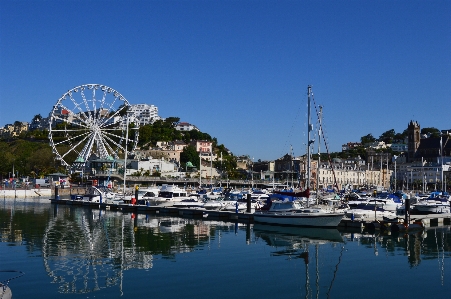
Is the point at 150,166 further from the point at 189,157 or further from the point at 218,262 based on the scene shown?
the point at 218,262

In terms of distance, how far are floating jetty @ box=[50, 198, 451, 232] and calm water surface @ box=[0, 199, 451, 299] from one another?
122cm

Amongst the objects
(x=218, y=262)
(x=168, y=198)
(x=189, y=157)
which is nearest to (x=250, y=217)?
(x=168, y=198)

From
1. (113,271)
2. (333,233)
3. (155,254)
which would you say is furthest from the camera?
(333,233)

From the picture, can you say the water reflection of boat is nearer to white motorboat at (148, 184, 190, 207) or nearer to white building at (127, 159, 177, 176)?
white motorboat at (148, 184, 190, 207)

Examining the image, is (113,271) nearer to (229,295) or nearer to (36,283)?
(36,283)

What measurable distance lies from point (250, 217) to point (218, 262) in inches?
714

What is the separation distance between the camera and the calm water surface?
64.5 feet

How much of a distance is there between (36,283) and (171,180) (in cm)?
9138

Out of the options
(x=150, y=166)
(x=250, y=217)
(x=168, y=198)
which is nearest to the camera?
(x=250, y=217)

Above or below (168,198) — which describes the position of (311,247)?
below

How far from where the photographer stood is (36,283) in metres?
19.9

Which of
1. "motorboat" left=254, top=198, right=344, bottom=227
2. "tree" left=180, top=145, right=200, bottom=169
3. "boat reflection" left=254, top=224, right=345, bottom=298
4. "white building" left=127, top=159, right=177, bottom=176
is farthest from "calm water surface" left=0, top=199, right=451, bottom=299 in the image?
"tree" left=180, top=145, right=200, bottom=169

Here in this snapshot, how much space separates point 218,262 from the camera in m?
25.0

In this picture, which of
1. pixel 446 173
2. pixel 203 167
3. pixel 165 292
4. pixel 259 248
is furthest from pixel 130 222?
pixel 446 173
